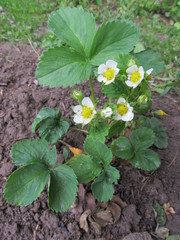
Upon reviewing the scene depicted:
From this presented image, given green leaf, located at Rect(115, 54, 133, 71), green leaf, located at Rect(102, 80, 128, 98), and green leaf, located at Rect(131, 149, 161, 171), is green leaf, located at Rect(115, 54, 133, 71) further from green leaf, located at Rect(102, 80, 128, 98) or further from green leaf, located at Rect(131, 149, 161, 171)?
green leaf, located at Rect(131, 149, 161, 171)

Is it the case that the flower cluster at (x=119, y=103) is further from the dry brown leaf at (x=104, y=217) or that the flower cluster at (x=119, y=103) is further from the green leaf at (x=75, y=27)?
the dry brown leaf at (x=104, y=217)

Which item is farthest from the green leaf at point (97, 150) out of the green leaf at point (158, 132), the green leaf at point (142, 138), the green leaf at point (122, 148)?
the green leaf at point (158, 132)

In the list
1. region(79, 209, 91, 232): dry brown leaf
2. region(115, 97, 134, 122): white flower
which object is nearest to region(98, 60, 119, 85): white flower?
region(115, 97, 134, 122): white flower

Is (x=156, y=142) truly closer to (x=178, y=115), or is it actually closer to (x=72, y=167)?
(x=178, y=115)

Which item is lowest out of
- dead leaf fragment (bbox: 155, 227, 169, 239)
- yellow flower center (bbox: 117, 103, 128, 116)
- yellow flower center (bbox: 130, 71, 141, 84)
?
dead leaf fragment (bbox: 155, 227, 169, 239)

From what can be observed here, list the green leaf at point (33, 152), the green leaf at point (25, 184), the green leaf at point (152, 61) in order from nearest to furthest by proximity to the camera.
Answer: the green leaf at point (25, 184) < the green leaf at point (33, 152) < the green leaf at point (152, 61)

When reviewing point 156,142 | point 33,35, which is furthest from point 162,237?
point 33,35
